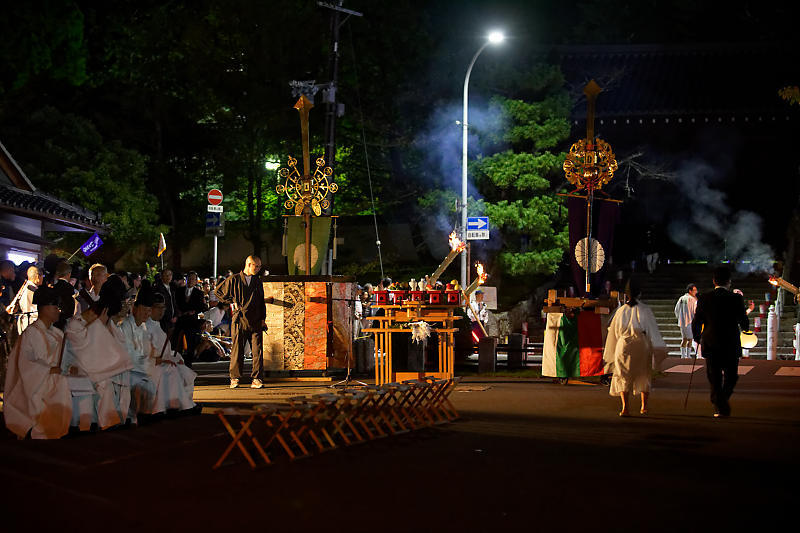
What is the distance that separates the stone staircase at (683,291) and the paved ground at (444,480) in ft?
51.7

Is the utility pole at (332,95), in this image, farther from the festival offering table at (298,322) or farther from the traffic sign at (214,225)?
the traffic sign at (214,225)

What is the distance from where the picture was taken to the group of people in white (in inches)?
391

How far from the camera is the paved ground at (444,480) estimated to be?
6.34m

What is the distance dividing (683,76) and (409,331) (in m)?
20.1

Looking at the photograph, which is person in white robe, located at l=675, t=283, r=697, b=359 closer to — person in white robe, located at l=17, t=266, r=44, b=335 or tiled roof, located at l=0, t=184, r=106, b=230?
tiled roof, located at l=0, t=184, r=106, b=230

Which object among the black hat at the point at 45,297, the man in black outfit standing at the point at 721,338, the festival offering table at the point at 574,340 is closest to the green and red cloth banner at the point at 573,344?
the festival offering table at the point at 574,340

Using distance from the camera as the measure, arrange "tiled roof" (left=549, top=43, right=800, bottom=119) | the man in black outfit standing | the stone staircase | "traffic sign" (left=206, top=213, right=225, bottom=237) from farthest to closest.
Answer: "tiled roof" (left=549, top=43, right=800, bottom=119), the stone staircase, "traffic sign" (left=206, top=213, right=225, bottom=237), the man in black outfit standing

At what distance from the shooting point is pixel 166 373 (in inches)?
465

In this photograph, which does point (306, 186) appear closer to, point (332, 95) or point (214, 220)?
point (332, 95)

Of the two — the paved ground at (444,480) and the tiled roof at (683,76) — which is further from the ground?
the tiled roof at (683,76)

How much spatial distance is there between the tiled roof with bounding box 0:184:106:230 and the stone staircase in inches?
614

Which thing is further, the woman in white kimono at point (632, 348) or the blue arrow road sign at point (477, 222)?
the blue arrow road sign at point (477, 222)

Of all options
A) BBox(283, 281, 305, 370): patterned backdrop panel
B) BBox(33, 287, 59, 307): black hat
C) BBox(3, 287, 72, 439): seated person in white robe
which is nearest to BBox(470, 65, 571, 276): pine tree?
BBox(283, 281, 305, 370): patterned backdrop panel

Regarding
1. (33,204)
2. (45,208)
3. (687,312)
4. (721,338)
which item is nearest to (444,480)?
(721,338)
